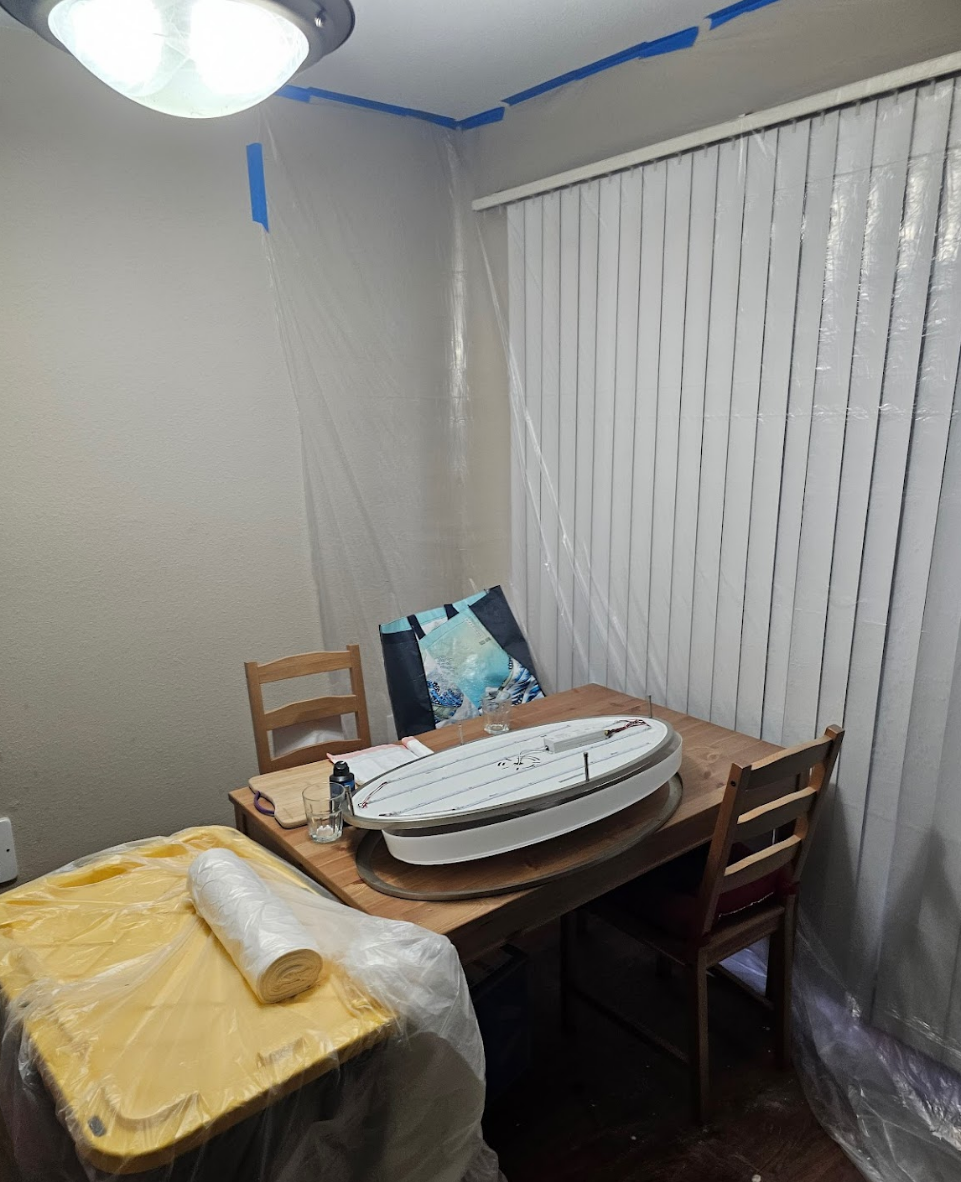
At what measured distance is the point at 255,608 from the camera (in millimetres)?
2535

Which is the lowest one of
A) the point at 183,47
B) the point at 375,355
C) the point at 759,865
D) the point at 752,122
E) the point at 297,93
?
the point at 759,865

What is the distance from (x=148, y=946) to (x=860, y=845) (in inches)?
62.0

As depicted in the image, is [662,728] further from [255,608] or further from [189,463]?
[189,463]

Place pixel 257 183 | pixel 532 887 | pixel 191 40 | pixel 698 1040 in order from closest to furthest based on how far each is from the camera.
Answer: pixel 191 40
pixel 532 887
pixel 698 1040
pixel 257 183

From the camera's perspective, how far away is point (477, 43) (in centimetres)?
208

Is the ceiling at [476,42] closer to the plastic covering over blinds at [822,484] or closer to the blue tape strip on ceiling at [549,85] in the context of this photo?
the blue tape strip on ceiling at [549,85]

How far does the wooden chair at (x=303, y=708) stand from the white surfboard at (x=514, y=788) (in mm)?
511

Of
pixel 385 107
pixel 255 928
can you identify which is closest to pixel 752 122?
pixel 385 107

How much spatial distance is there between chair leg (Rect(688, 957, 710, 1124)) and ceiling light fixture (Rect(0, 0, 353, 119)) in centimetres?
183

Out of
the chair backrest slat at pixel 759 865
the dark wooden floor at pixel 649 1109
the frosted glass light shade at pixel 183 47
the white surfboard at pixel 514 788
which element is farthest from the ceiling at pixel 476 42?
the dark wooden floor at pixel 649 1109

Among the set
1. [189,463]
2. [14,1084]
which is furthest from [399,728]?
[14,1084]

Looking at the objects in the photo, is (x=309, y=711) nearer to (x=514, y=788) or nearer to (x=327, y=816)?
(x=327, y=816)

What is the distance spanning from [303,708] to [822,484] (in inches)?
56.4

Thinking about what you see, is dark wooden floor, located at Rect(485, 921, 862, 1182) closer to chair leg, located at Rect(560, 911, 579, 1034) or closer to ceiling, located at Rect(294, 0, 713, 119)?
chair leg, located at Rect(560, 911, 579, 1034)
